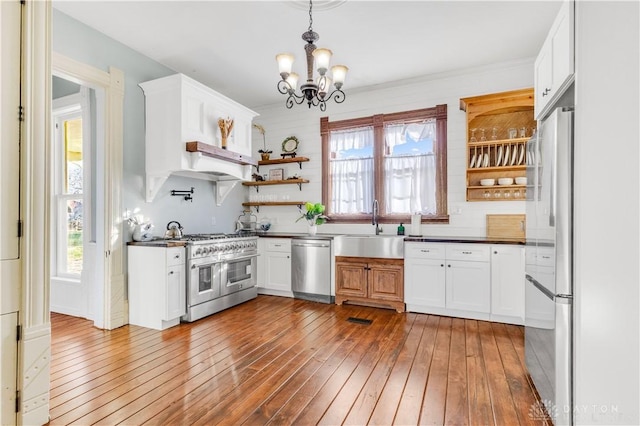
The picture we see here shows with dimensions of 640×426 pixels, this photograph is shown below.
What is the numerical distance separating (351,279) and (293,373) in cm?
201

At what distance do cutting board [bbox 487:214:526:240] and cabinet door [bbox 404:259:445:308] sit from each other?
898 mm

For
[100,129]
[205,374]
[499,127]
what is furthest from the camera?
[499,127]

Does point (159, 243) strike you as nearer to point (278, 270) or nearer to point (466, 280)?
point (278, 270)

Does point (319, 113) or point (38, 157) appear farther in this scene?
point (319, 113)

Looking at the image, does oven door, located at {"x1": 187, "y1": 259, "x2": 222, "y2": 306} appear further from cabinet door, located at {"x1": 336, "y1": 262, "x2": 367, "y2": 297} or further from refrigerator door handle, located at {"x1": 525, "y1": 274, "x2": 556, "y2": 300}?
refrigerator door handle, located at {"x1": 525, "y1": 274, "x2": 556, "y2": 300}

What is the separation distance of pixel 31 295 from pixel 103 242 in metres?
1.81

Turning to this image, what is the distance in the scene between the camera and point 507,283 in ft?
11.7

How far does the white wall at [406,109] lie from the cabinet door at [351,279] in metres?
0.80

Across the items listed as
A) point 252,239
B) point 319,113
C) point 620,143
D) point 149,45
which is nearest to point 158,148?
point 149,45

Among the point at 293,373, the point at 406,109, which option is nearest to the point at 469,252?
the point at 406,109

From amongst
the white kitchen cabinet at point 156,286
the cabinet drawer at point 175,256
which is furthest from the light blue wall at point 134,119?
the cabinet drawer at point 175,256

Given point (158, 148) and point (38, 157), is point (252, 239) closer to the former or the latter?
point (158, 148)

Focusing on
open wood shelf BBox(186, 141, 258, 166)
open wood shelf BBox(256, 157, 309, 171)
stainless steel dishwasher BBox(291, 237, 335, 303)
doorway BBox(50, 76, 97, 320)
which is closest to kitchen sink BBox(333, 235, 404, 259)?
stainless steel dishwasher BBox(291, 237, 335, 303)

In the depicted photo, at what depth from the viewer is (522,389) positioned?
7.27ft
